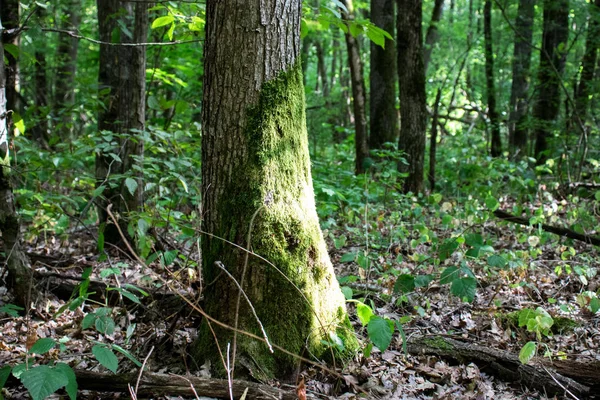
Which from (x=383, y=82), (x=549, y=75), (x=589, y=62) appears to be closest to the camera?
(x=383, y=82)

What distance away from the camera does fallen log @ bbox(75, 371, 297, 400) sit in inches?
103

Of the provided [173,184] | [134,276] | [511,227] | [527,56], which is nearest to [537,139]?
[527,56]

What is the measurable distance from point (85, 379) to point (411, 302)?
100 inches

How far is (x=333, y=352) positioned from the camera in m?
3.05

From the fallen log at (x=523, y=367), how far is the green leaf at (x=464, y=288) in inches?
18.4

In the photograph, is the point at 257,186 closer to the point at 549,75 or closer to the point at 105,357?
the point at 105,357

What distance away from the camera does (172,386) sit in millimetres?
2625

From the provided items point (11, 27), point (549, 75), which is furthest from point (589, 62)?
point (11, 27)

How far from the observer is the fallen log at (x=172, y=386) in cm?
261

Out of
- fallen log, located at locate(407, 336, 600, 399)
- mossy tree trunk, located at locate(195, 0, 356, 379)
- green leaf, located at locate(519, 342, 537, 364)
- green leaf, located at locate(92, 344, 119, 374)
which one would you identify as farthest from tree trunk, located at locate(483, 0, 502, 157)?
green leaf, located at locate(92, 344, 119, 374)

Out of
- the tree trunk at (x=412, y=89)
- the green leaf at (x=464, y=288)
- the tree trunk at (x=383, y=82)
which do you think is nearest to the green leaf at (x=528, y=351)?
the green leaf at (x=464, y=288)

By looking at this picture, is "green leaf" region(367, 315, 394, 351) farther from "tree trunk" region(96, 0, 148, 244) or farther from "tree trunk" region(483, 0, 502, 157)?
"tree trunk" region(483, 0, 502, 157)

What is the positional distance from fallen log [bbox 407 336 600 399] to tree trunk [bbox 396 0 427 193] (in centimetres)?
552

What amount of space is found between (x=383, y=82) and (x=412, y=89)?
170 cm
